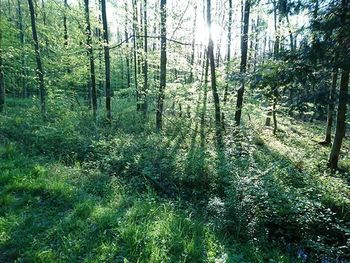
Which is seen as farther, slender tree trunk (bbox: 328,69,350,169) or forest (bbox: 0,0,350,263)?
slender tree trunk (bbox: 328,69,350,169)

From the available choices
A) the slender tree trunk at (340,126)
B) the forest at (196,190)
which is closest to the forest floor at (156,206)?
the forest at (196,190)

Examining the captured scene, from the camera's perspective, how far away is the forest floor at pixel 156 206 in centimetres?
449

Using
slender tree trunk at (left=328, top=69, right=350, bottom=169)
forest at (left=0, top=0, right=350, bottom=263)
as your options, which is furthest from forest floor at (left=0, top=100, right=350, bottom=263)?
slender tree trunk at (left=328, top=69, right=350, bottom=169)

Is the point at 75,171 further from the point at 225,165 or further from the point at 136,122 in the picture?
the point at 136,122

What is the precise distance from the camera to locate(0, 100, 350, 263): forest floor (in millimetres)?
4488

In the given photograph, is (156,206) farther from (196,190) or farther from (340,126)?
(340,126)

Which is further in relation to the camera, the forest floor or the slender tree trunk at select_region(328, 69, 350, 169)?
the slender tree trunk at select_region(328, 69, 350, 169)

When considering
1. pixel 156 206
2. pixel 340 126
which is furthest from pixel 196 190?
pixel 340 126

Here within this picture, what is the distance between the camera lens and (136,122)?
Result: 54.5 ft

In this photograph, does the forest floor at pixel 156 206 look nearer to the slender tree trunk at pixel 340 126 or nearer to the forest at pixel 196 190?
the forest at pixel 196 190

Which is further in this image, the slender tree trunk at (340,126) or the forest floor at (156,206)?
the slender tree trunk at (340,126)

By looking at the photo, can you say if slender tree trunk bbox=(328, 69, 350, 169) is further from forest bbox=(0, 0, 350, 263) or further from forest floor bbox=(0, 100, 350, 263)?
forest floor bbox=(0, 100, 350, 263)

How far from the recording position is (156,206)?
612 centimetres

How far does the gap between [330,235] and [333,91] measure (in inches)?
133
